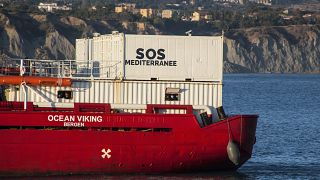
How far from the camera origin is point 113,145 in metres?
38.2

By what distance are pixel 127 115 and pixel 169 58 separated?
3.42 metres

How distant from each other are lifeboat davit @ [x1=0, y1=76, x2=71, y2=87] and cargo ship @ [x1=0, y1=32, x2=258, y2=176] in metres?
0.03

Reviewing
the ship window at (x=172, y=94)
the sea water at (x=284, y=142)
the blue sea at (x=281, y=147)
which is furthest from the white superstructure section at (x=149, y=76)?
the sea water at (x=284, y=142)

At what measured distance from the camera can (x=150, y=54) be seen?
1594 inches

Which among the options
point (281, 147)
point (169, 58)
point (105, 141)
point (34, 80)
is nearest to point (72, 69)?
point (34, 80)

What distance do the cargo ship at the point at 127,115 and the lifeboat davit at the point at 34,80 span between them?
34 mm

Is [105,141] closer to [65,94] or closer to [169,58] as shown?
[65,94]

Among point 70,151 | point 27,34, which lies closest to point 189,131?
point 70,151

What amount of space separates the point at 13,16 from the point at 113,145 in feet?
506

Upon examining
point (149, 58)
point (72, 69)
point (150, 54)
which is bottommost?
point (72, 69)

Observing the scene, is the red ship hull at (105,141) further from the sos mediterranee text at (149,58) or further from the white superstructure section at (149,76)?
the sos mediterranee text at (149,58)

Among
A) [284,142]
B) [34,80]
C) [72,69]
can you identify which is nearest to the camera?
[34,80]

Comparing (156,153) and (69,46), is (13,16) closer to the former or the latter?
(69,46)

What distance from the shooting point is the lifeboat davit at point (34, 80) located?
39344 mm
